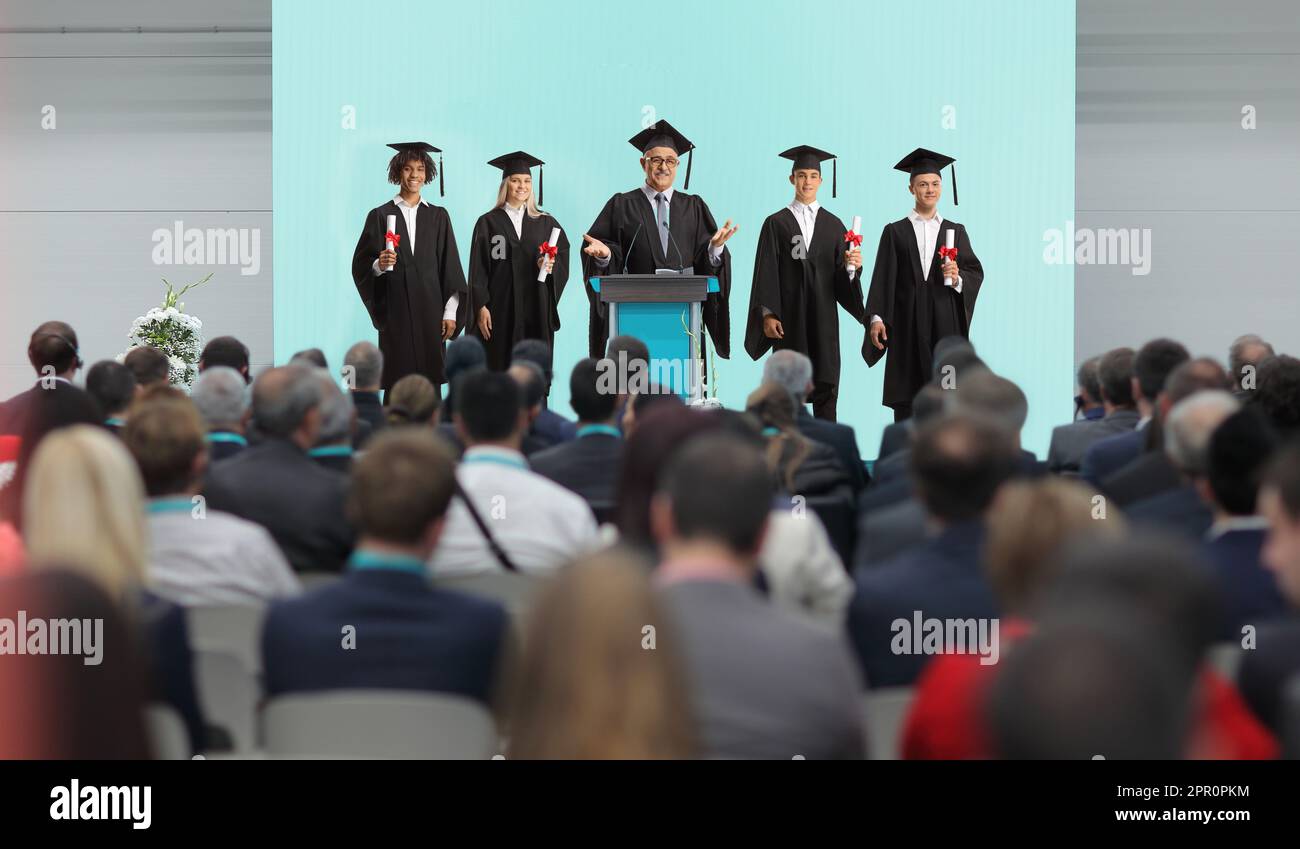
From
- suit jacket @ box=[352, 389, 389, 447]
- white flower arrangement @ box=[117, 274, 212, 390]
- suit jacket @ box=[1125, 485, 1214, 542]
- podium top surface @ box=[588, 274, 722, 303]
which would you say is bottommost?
suit jacket @ box=[1125, 485, 1214, 542]

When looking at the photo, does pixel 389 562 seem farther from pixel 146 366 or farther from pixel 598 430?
pixel 146 366

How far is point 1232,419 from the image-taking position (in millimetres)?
3066

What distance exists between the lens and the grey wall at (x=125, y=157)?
1209cm

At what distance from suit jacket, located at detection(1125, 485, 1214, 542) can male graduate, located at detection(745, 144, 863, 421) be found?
5.55m

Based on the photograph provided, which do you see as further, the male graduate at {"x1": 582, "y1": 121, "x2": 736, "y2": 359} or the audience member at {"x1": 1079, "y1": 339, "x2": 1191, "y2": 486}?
the male graduate at {"x1": 582, "y1": 121, "x2": 736, "y2": 359}

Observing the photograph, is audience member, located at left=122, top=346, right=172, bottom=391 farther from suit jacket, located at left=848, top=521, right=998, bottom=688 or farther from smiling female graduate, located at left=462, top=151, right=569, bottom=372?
suit jacket, located at left=848, top=521, right=998, bottom=688

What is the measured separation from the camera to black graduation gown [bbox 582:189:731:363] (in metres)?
8.92

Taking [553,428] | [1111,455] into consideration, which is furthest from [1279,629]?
[553,428]

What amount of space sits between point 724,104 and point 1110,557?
10.0m

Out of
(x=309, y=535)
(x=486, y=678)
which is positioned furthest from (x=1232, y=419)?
(x=309, y=535)

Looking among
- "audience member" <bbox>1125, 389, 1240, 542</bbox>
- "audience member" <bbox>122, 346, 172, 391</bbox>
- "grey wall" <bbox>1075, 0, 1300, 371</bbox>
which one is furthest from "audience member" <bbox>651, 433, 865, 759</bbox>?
"grey wall" <bbox>1075, 0, 1300, 371</bbox>

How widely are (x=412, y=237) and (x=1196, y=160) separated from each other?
6.60 metres

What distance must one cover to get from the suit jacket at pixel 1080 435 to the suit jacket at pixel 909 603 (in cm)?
252
